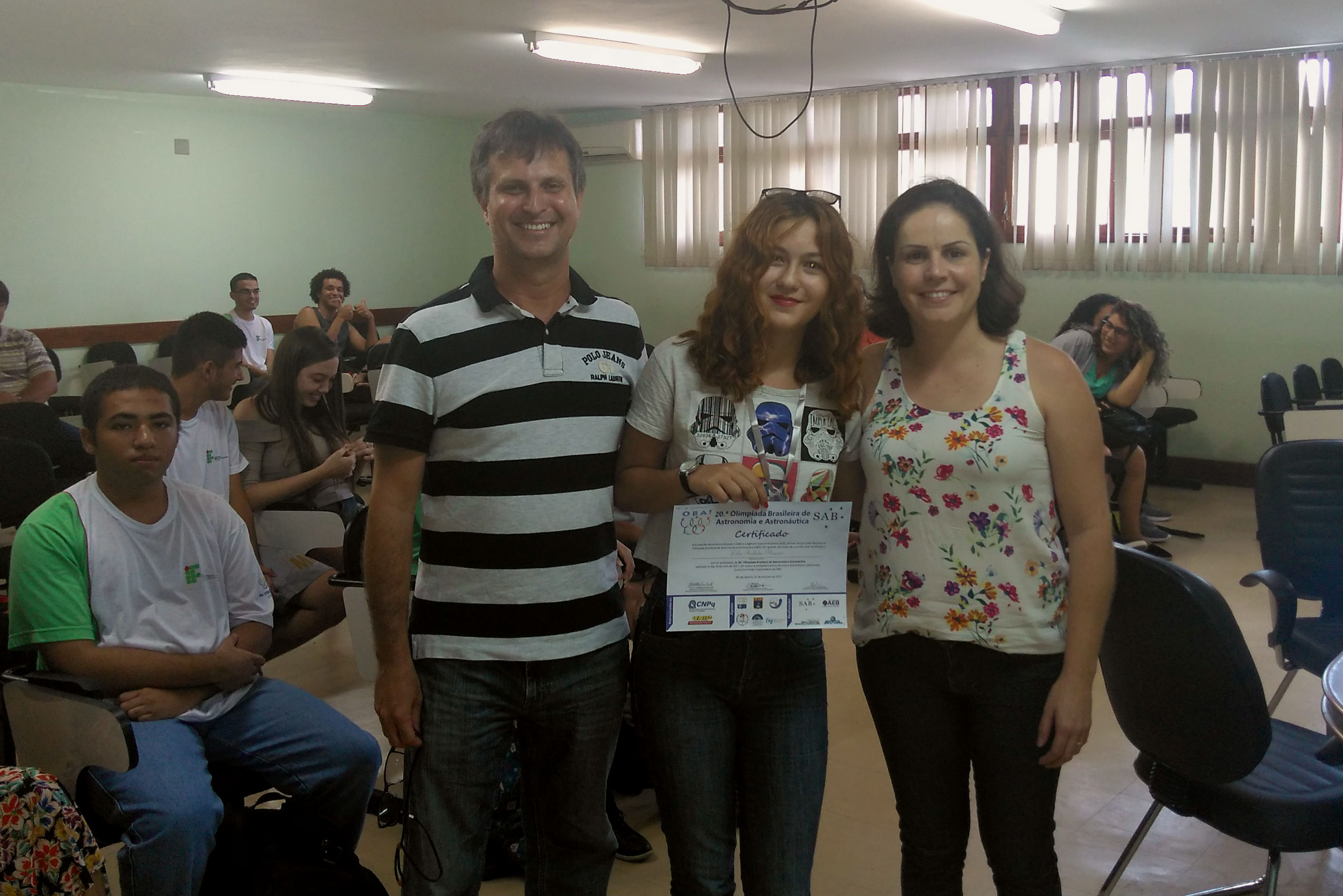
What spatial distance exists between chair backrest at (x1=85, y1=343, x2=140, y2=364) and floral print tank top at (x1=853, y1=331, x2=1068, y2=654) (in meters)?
7.93

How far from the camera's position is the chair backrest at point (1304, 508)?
3.13 m

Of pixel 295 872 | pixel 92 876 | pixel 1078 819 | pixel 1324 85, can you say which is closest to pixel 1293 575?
pixel 1078 819

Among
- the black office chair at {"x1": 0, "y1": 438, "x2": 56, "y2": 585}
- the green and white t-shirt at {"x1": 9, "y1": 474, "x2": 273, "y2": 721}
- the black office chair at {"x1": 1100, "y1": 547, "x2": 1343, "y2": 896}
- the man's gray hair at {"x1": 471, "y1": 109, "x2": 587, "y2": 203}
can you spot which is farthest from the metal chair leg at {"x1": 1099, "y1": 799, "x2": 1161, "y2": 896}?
the black office chair at {"x1": 0, "y1": 438, "x2": 56, "y2": 585}

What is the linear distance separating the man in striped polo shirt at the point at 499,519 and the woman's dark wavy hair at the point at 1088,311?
520cm

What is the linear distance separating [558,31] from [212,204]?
13.8 feet

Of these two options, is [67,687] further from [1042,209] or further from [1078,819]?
[1042,209]

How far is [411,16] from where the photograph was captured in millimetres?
6152

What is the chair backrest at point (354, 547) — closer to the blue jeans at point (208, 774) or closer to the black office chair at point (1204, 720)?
the blue jeans at point (208, 774)

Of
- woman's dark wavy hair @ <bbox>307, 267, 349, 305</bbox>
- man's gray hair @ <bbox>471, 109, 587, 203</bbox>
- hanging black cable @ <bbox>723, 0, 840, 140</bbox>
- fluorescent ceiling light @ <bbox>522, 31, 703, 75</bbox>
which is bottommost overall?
man's gray hair @ <bbox>471, 109, 587, 203</bbox>

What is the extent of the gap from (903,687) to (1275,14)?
19.6 ft

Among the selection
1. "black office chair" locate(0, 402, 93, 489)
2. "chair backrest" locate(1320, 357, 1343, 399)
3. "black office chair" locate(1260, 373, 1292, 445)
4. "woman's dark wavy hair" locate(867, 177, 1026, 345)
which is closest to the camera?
"woman's dark wavy hair" locate(867, 177, 1026, 345)

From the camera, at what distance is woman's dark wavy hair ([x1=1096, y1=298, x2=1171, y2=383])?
6.03m

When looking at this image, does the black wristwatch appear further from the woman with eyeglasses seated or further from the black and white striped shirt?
the woman with eyeglasses seated

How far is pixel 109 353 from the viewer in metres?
8.32
